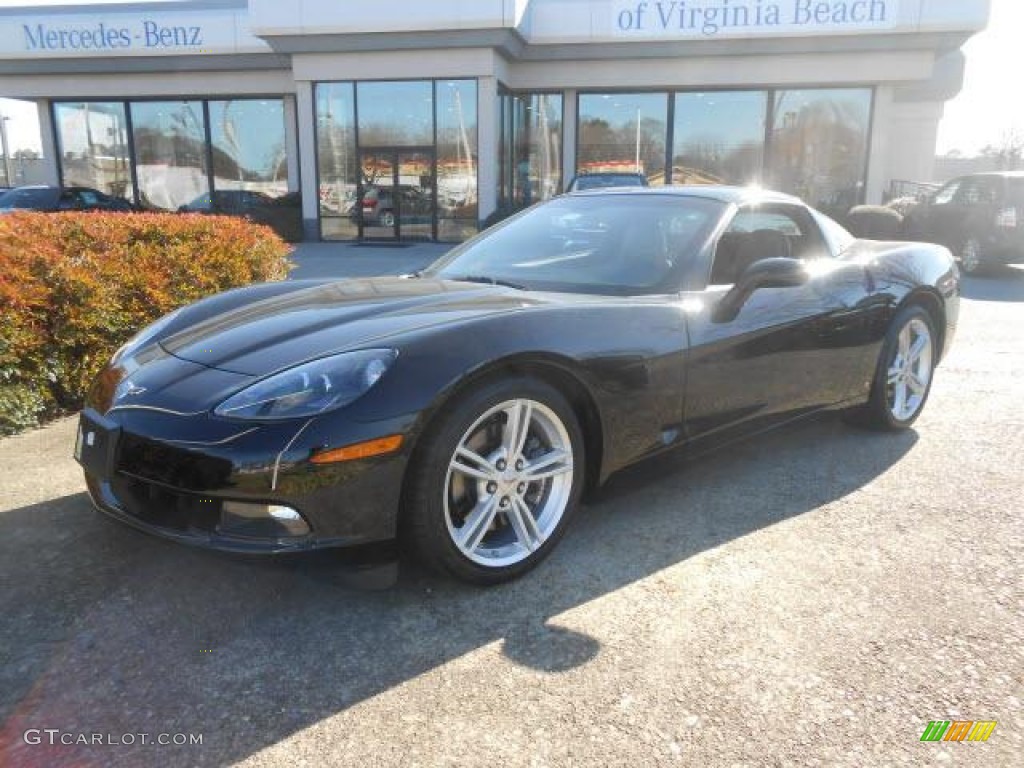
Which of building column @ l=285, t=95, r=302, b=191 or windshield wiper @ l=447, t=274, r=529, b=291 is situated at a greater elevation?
building column @ l=285, t=95, r=302, b=191

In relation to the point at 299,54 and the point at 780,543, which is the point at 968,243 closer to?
the point at 780,543

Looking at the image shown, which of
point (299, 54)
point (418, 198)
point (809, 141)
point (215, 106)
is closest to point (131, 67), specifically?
point (215, 106)

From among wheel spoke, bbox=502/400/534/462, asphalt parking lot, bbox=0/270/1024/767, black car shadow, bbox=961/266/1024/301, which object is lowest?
black car shadow, bbox=961/266/1024/301

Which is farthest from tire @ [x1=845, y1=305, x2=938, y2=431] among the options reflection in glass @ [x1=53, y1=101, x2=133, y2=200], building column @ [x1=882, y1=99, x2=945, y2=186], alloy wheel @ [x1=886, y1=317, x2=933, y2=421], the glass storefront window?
building column @ [x1=882, y1=99, x2=945, y2=186]

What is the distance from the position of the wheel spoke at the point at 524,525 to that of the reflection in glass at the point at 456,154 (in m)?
16.2

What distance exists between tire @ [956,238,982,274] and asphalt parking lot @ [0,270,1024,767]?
10531 millimetres

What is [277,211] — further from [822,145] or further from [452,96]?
[822,145]

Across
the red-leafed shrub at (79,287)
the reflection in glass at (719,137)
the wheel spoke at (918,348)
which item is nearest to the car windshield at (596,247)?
the wheel spoke at (918,348)

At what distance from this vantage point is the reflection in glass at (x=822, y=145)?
18891 millimetres

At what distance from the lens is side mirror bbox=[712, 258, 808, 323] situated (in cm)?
322

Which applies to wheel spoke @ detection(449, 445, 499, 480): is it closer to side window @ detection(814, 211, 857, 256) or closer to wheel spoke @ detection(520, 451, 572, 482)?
wheel spoke @ detection(520, 451, 572, 482)

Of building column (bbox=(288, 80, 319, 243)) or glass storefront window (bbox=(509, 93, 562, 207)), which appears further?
glass storefront window (bbox=(509, 93, 562, 207))

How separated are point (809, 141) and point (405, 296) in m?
18.6

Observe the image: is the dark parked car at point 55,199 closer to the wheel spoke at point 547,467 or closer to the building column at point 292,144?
the building column at point 292,144
